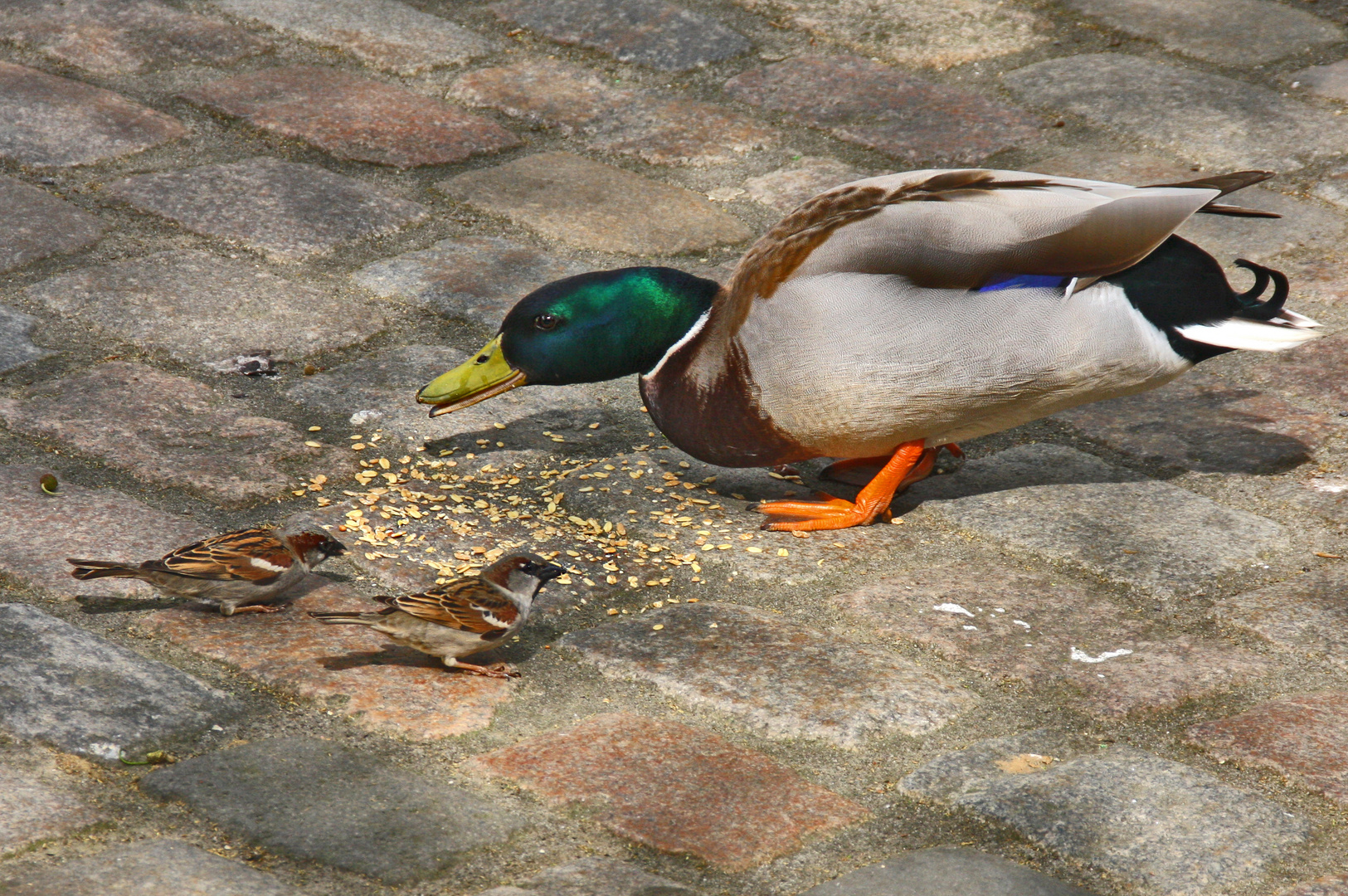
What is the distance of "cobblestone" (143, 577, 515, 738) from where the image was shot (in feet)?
8.87

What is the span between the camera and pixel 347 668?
9.27ft

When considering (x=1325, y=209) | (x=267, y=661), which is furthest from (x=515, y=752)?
(x=1325, y=209)

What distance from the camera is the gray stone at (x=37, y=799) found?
2.25 metres

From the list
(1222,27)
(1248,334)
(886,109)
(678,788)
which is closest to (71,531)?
(678,788)

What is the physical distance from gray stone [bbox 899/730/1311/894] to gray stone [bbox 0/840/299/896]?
3.70 feet

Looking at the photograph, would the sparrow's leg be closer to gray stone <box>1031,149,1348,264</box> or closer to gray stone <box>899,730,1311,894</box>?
gray stone <box>899,730,1311,894</box>

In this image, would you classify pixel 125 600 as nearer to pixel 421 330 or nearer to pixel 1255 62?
pixel 421 330

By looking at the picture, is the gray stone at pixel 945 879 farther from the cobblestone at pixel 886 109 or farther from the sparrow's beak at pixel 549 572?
the cobblestone at pixel 886 109

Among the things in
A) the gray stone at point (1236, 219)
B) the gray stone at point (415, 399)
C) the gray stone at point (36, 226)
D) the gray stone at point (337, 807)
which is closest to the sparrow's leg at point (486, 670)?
the gray stone at point (337, 807)

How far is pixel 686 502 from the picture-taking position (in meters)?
3.64

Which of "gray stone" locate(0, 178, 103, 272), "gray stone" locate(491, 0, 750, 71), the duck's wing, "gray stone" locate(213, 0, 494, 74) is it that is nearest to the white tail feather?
the duck's wing

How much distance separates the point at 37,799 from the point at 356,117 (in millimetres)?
3453

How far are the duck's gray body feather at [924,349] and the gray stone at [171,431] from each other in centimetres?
111

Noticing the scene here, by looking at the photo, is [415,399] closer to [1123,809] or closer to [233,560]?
[233,560]
